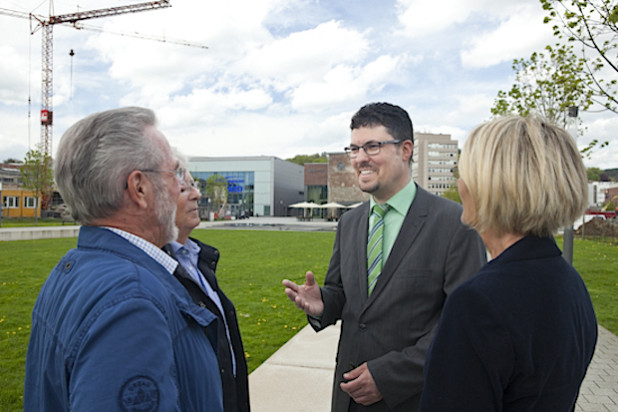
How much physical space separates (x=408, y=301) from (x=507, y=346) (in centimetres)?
114

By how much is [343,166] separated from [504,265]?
68423 mm

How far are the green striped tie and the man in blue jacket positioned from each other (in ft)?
4.00

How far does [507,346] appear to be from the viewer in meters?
1.26

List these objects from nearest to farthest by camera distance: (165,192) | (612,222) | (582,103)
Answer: (165,192), (582,103), (612,222)

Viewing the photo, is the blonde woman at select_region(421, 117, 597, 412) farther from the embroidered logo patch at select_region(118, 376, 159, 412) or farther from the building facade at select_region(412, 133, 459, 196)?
the building facade at select_region(412, 133, 459, 196)

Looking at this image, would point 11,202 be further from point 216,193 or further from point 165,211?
point 165,211

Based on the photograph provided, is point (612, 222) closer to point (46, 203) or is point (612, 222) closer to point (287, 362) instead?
point (287, 362)

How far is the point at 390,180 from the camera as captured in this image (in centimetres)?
274

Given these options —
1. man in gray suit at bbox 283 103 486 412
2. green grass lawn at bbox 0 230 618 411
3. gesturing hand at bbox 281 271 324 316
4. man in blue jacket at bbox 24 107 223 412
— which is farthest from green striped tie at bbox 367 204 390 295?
green grass lawn at bbox 0 230 618 411

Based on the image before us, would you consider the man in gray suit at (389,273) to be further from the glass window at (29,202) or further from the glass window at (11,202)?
the glass window at (29,202)

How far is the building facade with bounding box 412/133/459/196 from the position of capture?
150m

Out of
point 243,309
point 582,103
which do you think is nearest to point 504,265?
point 243,309

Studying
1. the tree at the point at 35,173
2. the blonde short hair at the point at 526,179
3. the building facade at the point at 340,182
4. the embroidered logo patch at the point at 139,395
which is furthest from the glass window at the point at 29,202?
the blonde short hair at the point at 526,179

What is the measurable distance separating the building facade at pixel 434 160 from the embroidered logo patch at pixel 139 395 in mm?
152573
